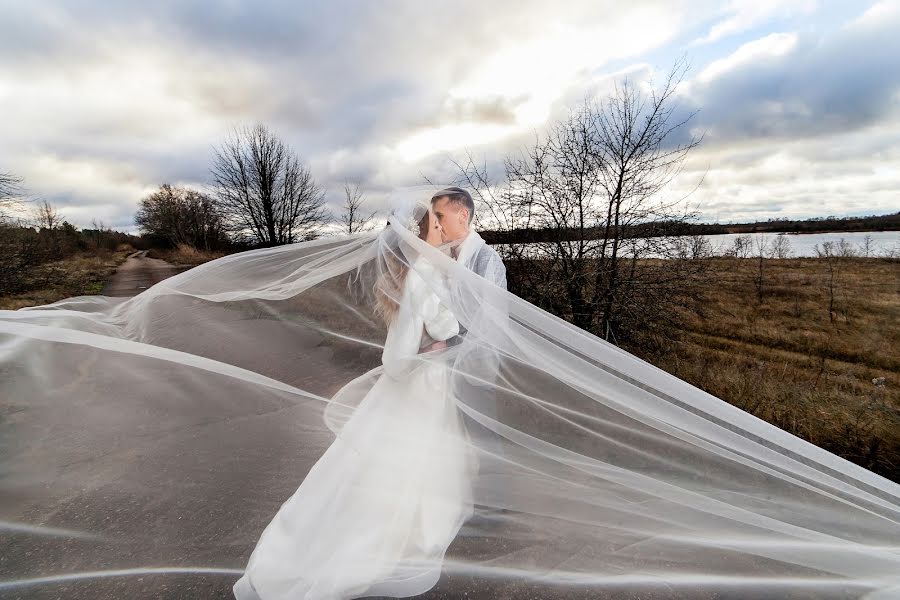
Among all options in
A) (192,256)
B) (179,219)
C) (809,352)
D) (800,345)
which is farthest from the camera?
(179,219)

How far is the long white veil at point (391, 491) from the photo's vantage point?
67.1 inches

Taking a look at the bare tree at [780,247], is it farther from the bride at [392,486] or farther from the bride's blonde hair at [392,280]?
the bride at [392,486]

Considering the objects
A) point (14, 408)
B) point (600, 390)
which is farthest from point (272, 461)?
point (600, 390)

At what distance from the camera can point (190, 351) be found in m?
2.83

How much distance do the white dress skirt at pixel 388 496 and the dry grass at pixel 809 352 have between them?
11.2 feet

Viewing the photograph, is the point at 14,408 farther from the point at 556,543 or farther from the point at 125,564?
the point at 556,543

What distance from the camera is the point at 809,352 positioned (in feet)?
72.9

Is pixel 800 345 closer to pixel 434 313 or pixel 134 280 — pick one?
pixel 434 313

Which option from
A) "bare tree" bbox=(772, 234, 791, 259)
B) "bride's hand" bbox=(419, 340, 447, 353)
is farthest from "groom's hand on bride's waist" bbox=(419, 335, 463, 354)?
"bare tree" bbox=(772, 234, 791, 259)

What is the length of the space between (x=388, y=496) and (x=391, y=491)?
27 mm

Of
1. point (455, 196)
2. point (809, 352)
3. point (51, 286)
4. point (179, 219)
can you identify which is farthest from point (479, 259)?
point (179, 219)

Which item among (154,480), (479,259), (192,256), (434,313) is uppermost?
(192,256)

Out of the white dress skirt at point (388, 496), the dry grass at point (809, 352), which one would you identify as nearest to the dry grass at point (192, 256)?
the white dress skirt at point (388, 496)

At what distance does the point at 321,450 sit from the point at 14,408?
1.75 metres
